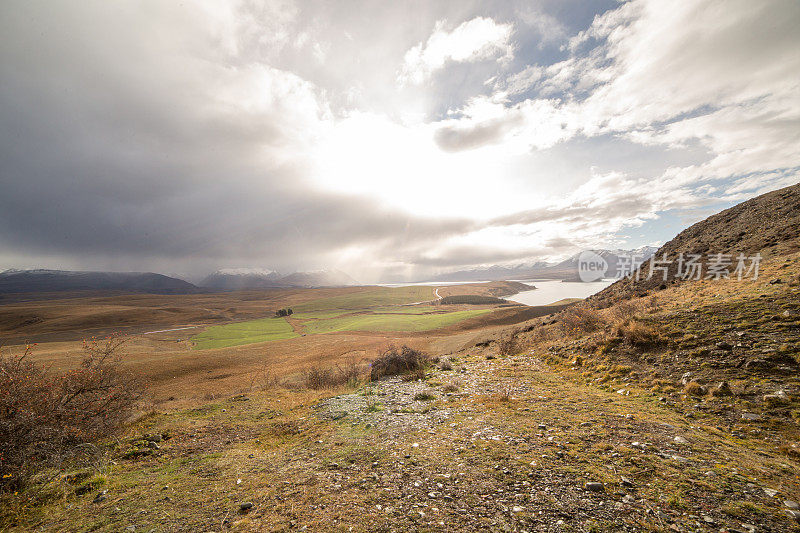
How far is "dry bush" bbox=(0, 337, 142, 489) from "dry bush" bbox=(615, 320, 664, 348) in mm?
21791

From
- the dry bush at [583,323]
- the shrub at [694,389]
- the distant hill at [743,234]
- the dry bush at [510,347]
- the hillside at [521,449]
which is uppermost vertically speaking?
the distant hill at [743,234]

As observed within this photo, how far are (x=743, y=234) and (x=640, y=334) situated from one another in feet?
70.0

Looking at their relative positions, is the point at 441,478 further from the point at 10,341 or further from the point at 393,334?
the point at 10,341

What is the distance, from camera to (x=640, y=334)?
1334 cm

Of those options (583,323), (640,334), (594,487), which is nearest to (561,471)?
(594,487)

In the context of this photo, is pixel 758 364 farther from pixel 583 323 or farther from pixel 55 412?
pixel 55 412

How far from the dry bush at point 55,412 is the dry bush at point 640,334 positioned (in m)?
21.8

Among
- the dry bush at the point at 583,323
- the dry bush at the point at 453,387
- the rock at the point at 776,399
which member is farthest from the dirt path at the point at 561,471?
the dry bush at the point at 583,323

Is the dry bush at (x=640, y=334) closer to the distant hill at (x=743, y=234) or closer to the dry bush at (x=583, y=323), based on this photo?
the dry bush at (x=583, y=323)

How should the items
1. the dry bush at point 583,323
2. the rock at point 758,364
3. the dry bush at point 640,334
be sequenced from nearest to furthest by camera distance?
the rock at point 758,364
the dry bush at point 640,334
the dry bush at point 583,323

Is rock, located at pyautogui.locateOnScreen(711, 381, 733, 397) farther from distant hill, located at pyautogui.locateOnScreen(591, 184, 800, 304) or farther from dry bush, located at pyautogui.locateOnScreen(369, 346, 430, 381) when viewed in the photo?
distant hill, located at pyautogui.locateOnScreen(591, 184, 800, 304)

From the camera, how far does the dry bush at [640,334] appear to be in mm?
12869

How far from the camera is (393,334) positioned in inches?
2452

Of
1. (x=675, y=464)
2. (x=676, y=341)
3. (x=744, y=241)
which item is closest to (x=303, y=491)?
(x=675, y=464)
